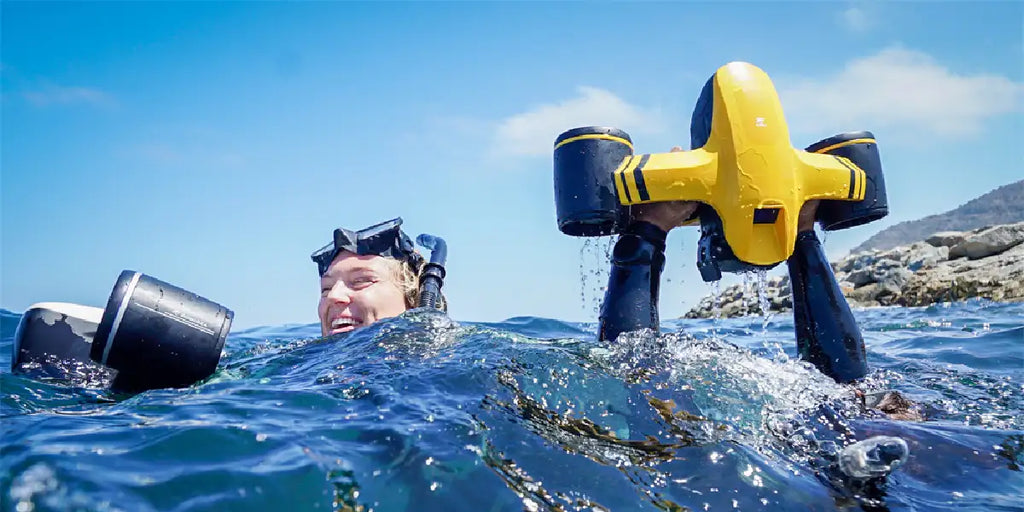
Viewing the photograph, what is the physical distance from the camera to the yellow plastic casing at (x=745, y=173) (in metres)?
2.95

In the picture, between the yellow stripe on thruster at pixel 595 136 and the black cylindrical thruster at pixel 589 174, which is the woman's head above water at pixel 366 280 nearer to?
the black cylindrical thruster at pixel 589 174

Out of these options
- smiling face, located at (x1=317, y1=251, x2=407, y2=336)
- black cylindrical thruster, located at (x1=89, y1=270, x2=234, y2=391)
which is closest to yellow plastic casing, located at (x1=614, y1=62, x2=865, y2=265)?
smiling face, located at (x1=317, y1=251, x2=407, y2=336)

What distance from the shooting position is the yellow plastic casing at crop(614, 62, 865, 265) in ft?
9.68

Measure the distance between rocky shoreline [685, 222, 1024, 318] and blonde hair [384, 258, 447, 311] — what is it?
727 cm

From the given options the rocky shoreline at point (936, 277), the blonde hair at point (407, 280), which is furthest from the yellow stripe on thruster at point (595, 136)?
the rocky shoreline at point (936, 277)

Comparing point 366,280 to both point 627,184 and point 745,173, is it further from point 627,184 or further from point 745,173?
point 745,173

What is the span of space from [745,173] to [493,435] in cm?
176

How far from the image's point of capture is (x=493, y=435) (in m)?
2.08

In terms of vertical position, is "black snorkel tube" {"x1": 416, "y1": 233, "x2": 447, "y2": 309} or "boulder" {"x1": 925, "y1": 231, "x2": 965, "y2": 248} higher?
"boulder" {"x1": 925, "y1": 231, "x2": 965, "y2": 248}

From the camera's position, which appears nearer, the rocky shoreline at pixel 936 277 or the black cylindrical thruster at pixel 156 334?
the black cylindrical thruster at pixel 156 334

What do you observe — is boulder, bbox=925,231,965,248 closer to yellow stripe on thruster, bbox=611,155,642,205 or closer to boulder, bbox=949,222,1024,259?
boulder, bbox=949,222,1024,259

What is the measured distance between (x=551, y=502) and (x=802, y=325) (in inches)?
86.7

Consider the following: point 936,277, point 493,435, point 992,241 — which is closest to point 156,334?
point 493,435

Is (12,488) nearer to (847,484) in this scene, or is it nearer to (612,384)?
(612,384)
